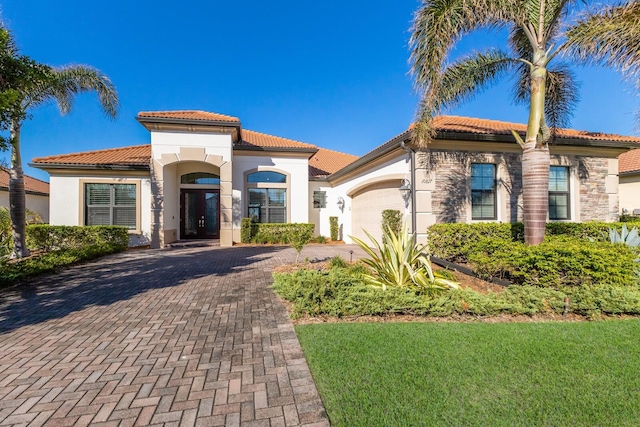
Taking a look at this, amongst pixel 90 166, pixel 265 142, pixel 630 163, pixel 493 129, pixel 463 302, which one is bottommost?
pixel 463 302

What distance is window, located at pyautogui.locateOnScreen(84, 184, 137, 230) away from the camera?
13.9 meters

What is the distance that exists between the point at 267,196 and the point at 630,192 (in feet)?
64.6

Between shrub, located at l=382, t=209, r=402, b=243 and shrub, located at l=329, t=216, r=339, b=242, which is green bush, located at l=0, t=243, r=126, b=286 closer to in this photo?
shrub, located at l=382, t=209, r=402, b=243

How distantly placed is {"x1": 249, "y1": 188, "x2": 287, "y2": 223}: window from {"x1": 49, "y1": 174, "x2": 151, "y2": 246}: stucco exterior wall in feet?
16.7

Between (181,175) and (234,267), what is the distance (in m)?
9.35

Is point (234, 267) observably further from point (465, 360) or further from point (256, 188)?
point (256, 188)

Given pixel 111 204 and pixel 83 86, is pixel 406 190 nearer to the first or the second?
pixel 83 86

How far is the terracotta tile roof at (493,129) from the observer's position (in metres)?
9.91

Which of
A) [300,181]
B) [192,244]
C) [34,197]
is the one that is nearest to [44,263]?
[192,244]

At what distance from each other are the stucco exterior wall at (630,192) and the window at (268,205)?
18.6 metres

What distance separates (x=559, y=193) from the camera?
35.2ft

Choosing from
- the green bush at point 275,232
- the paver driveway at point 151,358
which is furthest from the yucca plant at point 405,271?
the green bush at point 275,232

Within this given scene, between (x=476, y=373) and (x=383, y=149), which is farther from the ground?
(x=383, y=149)

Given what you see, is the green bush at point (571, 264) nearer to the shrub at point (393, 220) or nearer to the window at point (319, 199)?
the shrub at point (393, 220)
